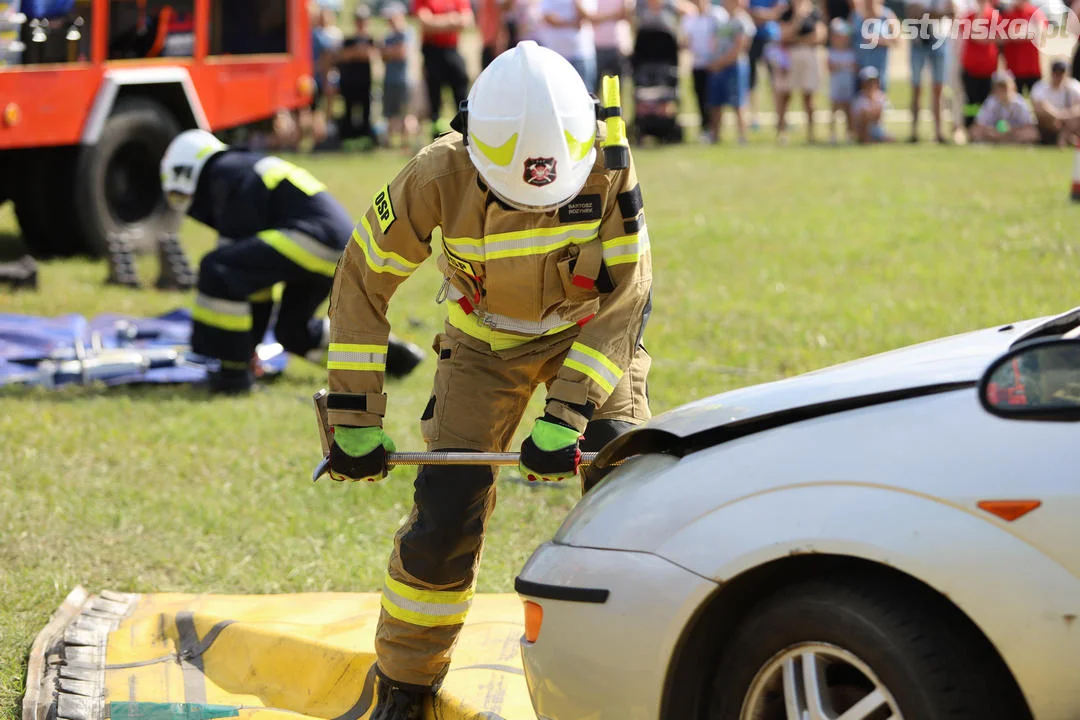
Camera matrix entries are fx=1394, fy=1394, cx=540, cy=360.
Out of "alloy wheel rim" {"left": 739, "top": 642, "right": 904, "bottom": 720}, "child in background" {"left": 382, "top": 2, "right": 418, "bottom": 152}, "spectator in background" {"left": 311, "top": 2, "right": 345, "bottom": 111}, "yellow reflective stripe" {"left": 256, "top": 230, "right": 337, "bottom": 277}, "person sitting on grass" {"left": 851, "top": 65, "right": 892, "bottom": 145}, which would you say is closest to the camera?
"alloy wheel rim" {"left": 739, "top": 642, "right": 904, "bottom": 720}

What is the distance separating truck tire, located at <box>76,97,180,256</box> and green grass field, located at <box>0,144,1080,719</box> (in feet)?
1.33

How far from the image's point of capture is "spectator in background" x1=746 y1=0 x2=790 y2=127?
17.4m

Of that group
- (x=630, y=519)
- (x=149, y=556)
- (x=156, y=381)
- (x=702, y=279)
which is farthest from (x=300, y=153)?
(x=630, y=519)

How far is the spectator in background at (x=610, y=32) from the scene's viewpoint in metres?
16.0

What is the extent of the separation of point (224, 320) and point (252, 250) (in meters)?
0.39

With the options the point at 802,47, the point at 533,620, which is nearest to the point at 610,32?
the point at 802,47

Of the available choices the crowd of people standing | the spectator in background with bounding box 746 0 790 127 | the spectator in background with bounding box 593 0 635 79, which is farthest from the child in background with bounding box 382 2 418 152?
the spectator in background with bounding box 746 0 790 127

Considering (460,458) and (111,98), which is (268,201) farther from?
(460,458)

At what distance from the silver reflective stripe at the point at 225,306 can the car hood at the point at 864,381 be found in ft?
14.7

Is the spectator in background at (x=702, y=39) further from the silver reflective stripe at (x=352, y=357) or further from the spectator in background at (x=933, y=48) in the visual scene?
the silver reflective stripe at (x=352, y=357)

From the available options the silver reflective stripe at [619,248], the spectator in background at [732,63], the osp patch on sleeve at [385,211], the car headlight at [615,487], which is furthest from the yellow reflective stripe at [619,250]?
the spectator in background at [732,63]

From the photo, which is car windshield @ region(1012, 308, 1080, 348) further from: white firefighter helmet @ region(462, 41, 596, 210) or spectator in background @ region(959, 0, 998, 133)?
spectator in background @ region(959, 0, 998, 133)

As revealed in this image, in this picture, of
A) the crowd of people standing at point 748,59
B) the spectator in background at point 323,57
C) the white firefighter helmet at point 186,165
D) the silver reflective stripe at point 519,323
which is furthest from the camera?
the spectator in background at point 323,57

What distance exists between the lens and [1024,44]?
16.2m
